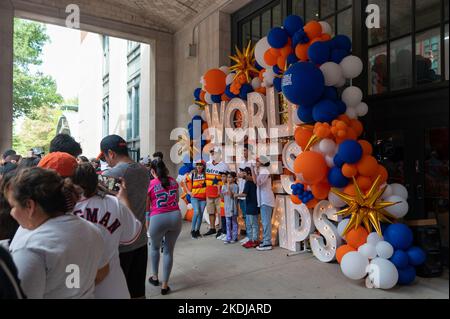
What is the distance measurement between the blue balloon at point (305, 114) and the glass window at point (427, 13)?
1.56m

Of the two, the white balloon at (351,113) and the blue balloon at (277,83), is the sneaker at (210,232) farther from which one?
the white balloon at (351,113)

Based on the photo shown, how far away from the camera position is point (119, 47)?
569 inches

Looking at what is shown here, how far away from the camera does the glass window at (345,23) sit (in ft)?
16.5

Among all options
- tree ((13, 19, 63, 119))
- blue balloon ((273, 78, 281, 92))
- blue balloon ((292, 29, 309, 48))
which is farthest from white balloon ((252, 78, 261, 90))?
tree ((13, 19, 63, 119))

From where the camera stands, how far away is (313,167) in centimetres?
397

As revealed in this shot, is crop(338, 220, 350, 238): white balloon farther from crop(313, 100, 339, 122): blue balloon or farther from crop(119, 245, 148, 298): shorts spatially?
crop(119, 245, 148, 298): shorts

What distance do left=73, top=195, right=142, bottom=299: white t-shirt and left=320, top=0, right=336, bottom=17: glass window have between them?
15.8 ft

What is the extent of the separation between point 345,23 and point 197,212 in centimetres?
408

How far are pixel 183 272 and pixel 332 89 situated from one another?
2980mm

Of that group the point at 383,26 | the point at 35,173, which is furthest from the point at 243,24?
the point at 35,173

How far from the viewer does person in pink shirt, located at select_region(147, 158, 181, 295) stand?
3.51 metres

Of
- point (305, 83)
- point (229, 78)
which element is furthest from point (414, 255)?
point (229, 78)

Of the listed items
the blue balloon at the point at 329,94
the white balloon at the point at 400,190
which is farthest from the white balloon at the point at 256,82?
the white balloon at the point at 400,190

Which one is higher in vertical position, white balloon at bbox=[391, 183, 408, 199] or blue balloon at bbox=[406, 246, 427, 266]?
white balloon at bbox=[391, 183, 408, 199]
